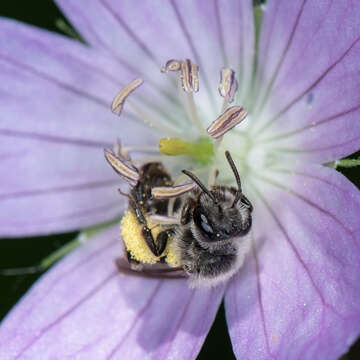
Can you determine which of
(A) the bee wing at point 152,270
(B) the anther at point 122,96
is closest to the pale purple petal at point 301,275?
(A) the bee wing at point 152,270

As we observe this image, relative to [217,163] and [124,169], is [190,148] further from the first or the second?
[124,169]

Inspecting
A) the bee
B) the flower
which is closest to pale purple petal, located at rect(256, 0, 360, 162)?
the flower

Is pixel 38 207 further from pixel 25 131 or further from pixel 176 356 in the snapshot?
pixel 176 356

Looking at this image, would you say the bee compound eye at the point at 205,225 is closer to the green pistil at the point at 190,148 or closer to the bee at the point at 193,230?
the bee at the point at 193,230

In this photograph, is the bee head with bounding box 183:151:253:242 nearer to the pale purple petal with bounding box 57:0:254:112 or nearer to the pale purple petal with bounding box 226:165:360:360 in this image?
the pale purple petal with bounding box 226:165:360:360

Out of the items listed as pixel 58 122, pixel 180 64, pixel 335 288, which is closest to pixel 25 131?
pixel 58 122
